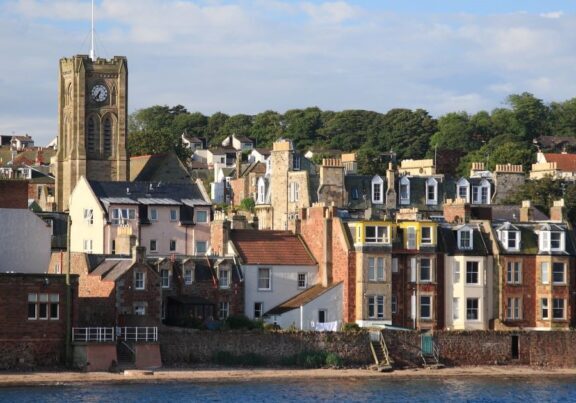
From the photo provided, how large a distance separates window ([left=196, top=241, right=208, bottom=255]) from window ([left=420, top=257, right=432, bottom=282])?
18.0 metres

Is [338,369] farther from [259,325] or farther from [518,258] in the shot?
[518,258]

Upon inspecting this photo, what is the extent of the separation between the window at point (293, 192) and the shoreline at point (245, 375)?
3066 cm

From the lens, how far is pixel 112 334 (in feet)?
288

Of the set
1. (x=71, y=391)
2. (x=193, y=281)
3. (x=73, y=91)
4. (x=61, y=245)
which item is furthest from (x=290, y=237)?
(x=73, y=91)

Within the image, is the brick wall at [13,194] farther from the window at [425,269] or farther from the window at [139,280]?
the window at [425,269]

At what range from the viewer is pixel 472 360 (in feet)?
313

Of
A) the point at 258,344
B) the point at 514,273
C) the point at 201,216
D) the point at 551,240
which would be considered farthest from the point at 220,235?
the point at 551,240

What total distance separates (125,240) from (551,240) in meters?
24.2

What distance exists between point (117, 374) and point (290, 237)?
20.2 meters

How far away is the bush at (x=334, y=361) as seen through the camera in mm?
92062

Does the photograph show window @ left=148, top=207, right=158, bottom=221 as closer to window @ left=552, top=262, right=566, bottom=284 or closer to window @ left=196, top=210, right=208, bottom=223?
window @ left=196, top=210, right=208, bottom=223

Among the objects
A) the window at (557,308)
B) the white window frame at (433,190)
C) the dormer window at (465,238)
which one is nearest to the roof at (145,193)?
the white window frame at (433,190)

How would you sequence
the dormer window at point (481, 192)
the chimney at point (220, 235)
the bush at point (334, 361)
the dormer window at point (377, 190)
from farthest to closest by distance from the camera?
the dormer window at point (481, 192)
the dormer window at point (377, 190)
the chimney at point (220, 235)
the bush at point (334, 361)

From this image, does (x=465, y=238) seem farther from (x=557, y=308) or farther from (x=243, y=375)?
(x=243, y=375)
